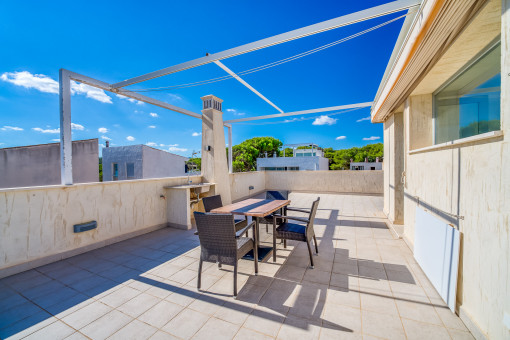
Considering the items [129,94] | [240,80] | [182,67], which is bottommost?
[129,94]

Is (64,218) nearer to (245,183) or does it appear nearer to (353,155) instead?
(245,183)

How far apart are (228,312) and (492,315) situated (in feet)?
6.29

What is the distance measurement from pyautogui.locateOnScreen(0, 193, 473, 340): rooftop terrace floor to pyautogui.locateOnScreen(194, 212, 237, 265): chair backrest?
380 millimetres

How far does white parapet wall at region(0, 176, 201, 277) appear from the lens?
2504 millimetres

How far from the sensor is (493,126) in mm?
1800

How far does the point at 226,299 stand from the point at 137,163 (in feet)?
37.5

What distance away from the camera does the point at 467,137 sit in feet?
5.89

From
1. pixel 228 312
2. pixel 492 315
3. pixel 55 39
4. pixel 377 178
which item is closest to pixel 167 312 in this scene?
pixel 228 312

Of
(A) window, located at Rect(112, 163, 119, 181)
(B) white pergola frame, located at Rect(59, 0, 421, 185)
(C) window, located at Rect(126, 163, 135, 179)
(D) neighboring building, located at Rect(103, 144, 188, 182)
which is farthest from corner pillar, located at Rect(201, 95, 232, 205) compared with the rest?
(A) window, located at Rect(112, 163, 119, 181)

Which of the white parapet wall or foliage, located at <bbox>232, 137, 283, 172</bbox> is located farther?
foliage, located at <bbox>232, 137, 283, 172</bbox>

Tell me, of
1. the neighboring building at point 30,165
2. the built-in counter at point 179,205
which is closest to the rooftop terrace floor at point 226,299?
the built-in counter at point 179,205

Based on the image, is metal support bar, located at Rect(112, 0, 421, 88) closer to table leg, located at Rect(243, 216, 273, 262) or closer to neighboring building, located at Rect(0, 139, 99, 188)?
table leg, located at Rect(243, 216, 273, 262)

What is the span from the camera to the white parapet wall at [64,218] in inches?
98.6

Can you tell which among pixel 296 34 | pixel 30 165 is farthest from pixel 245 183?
pixel 30 165
